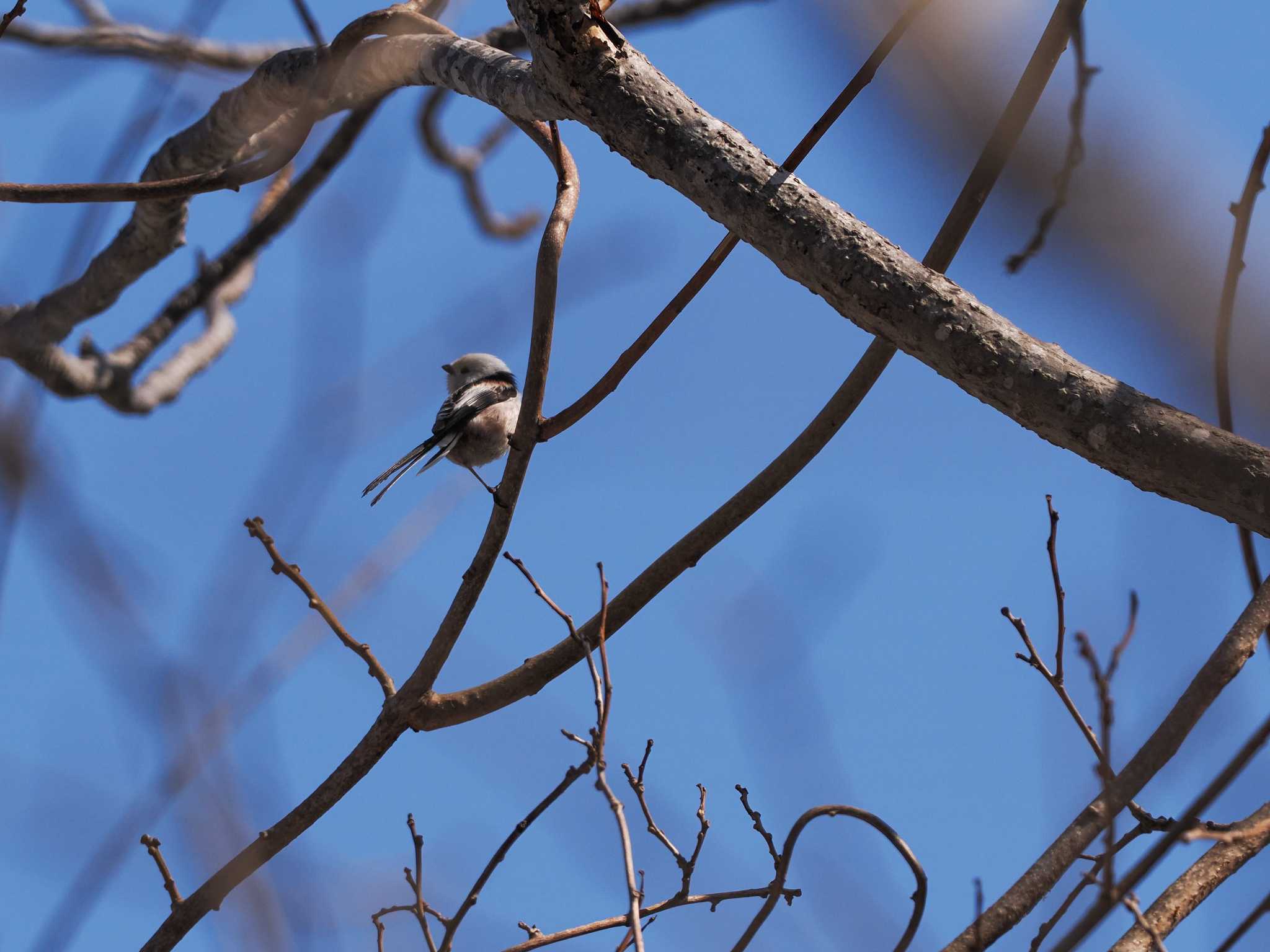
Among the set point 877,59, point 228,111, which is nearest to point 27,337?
point 228,111

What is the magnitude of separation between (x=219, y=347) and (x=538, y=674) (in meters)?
2.99

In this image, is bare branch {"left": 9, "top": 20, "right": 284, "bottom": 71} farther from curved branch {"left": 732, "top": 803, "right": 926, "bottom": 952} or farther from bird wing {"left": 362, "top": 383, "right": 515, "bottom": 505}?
curved branch {"left": 732, "top": 803, "right": 926, "bottom": 952}

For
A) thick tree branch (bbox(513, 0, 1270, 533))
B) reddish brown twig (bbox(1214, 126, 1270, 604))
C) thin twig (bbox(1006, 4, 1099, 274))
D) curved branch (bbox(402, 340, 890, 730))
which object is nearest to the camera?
reddish brown twig (bbox(1214, 126, 1270, 604))

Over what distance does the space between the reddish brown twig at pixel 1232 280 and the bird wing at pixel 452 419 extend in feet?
9.99

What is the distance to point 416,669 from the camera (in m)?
2.34

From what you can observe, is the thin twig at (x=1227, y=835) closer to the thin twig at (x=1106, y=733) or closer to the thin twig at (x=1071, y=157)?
the thin twig at (x=1106, y=733)

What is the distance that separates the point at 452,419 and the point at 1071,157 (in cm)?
356

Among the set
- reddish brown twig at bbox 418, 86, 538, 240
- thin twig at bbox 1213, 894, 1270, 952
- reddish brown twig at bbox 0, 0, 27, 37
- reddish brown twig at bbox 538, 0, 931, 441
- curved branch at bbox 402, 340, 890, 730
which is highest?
reddish brown twig at bbox 418, 86, 538, 240

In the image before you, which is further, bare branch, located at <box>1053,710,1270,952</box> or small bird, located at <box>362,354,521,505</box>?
small bird, located at <box>362,354,521,505</box>

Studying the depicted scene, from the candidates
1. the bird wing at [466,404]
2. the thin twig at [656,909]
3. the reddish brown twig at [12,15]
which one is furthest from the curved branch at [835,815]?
the bird wing at [466,404]

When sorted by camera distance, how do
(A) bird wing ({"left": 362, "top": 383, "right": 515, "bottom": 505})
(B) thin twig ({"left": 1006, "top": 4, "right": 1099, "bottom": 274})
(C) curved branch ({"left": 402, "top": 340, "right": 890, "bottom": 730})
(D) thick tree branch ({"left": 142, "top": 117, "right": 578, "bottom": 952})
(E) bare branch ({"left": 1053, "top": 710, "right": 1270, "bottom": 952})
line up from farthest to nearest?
(A) bird wing ({"left": 362, "top": 383, "right": 515, "bottom": 505})
(C) curved branch ({"left": 402, "top": 340, "right": 890, "bottom": 730})
(D) thick tree branch ({"left": 142, "top": 117, "right": 578, "bottom": 952})
(B) thin twig ({"left": 1006, "top": 4, "right": 1099, "bottom": 274})
(E) bare branch ({"left": 1053, "top": 710, "right": 1270, "bottom": 952})

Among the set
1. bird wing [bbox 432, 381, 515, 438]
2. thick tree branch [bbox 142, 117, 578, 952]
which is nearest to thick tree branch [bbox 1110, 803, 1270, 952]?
thick tree branch [bbox 142, 117, 578, 952]

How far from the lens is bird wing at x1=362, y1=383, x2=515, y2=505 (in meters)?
4.31

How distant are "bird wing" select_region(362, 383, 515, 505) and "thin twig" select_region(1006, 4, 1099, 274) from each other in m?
2.76
